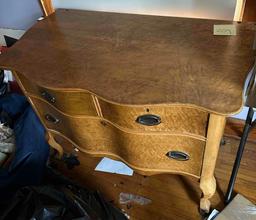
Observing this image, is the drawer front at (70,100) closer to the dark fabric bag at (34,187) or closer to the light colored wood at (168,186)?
the dark fabric bag at (34,187)

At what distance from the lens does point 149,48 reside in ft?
3.28

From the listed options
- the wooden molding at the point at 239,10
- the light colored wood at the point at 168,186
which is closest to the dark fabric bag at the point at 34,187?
the light colored wood at the point at 168,186

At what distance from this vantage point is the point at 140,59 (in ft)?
3.13

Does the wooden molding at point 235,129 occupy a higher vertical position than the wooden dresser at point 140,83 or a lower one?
lower

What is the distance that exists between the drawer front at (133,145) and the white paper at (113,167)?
345 millimetres

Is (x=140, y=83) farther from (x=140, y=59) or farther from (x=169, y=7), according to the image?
(x=169, y=7)

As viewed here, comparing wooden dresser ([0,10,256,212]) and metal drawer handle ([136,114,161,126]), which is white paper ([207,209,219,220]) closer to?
wooden dresser ([0,10,256,212])

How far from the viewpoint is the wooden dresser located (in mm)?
815

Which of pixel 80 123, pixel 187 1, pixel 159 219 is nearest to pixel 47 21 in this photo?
pixel 80 123

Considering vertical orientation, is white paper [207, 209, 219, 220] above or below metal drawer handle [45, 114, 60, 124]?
below

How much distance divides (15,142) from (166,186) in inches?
34.2

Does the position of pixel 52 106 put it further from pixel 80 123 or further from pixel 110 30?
pixel 110 30

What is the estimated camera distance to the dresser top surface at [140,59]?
2.63 feet

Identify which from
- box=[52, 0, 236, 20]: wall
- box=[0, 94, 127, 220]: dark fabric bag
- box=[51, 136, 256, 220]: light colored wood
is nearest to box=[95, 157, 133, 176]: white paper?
box=[51, 136, 256, 220]: light colored wood
